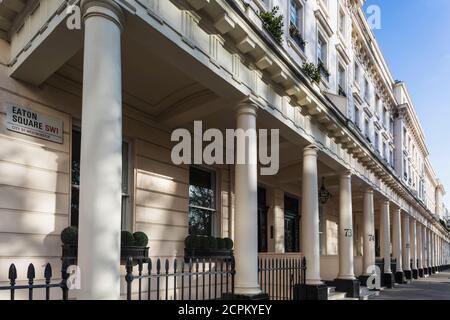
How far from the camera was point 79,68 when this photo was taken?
745cm

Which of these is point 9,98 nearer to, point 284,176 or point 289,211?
point 284,176

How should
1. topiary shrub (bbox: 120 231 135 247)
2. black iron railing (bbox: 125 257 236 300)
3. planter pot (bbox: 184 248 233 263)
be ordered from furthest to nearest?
planter pot (bbox: 184 248 233 263)
topiary shrub (bbox: 120 231 135 247)
black iron railing (bbox: 125 257 236 300)

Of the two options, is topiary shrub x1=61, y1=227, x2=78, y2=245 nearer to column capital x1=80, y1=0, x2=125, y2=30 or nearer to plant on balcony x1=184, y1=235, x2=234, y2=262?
plant on balcony x1=184, y1=235, x2=234, y2=262

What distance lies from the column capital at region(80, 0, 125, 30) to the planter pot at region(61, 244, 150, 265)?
A: 3.52 metres

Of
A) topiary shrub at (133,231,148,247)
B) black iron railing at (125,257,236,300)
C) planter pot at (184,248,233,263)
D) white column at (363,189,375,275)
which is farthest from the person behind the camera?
white column at (363,189,375,275)

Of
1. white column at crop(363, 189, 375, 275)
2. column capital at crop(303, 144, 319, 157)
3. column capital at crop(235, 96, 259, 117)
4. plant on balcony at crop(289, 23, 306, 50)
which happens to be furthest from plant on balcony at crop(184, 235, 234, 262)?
white column at crop(363, 189, 375, 275)

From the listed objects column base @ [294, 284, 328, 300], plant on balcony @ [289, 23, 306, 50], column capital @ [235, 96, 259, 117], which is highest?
plant on balcony @ [289, 23, 306, 50]

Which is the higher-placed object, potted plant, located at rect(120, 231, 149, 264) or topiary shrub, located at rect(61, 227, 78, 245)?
topiary shrub, located at rect(61, 227, 78, 245)

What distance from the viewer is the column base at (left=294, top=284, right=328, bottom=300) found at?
33.1 ft

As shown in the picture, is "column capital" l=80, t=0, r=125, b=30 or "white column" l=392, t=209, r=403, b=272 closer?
"column capital" l=80, t=0, r=125, b=30

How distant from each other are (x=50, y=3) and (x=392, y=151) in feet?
87.8

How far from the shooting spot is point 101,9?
16.0 feet
